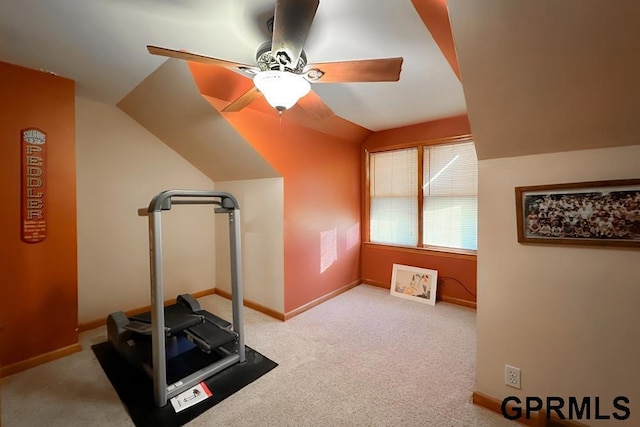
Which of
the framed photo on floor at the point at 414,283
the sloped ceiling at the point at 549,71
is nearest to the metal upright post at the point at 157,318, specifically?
the sloped ceiling at the point at 549,71

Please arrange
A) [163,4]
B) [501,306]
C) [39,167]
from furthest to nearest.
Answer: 1. [39,167]
2. [501,306]
3. [163,4]

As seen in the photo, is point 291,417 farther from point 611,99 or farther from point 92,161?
point 92,161

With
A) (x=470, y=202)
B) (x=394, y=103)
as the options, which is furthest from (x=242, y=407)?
(x=470, y=202)

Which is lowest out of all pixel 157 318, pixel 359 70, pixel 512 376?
pixel 512 376

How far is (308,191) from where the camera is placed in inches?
131

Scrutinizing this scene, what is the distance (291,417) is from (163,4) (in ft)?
8.31

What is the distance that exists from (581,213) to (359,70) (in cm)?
142

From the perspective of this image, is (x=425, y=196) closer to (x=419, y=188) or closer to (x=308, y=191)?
(x=419, y=188)

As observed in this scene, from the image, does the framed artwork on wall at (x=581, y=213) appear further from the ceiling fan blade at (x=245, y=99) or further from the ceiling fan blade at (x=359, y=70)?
the ceiling fan blade at (x=245, y=99)

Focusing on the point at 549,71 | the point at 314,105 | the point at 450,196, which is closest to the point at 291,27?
the point at 314,105

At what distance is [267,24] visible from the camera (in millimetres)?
1533

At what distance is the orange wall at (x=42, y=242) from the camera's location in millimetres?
2002

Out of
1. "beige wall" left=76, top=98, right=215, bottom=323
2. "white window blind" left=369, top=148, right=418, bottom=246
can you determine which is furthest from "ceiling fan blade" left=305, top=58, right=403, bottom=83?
"beige wall" left=76, top=98, right=215, bottom=323

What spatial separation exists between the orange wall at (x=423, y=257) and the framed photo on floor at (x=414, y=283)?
97 mm
